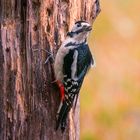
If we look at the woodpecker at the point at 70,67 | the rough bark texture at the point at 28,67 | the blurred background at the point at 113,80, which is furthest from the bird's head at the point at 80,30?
the blurred background at the point at 113,80

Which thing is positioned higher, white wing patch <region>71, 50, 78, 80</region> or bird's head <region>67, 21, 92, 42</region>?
bird's head <region>67, 21, 92, 42</region>

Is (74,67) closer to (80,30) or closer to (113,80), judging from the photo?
(80,30)

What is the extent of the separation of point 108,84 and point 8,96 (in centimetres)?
442

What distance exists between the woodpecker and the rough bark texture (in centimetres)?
9

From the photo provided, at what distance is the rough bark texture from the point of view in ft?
24.2

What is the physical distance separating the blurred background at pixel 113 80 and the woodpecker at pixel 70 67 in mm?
3558

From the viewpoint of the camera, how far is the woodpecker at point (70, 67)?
7.46 meters

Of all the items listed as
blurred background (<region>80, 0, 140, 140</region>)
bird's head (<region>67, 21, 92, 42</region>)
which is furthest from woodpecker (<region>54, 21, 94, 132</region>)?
blurred background (<region>80, 0, 140, 140</region>)

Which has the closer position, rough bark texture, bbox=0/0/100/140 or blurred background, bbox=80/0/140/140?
rough bark texture, bbox=0/0/100/140

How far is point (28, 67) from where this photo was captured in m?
7.42

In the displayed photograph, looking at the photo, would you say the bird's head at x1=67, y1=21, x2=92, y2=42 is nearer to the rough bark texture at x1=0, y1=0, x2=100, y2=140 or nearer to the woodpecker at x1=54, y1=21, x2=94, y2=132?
the woodpecker at x1=54, y1=21, x2=94, y2=132

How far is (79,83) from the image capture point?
294 inches

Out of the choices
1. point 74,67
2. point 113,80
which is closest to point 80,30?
point 74,67

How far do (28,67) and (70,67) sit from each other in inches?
14.2
